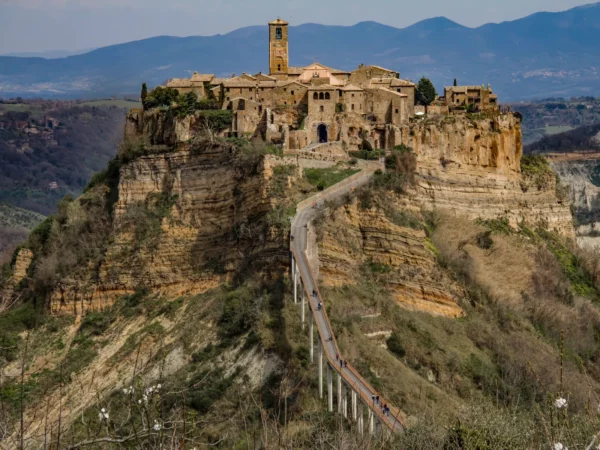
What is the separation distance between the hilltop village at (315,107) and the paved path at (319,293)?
11.5ft

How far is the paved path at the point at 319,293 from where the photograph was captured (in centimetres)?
2973

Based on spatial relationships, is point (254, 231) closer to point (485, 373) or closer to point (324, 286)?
point (324, 286)

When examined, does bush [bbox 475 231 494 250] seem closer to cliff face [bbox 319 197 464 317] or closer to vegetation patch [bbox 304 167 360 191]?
cliff face [bbox 319 197 464 317]

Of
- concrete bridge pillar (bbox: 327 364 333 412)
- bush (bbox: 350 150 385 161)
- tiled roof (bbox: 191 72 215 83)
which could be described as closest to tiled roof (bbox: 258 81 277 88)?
tiled roof (bbox: 191 72 215 83)

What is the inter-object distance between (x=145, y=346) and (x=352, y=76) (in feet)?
67.8

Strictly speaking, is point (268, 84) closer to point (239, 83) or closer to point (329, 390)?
point (239, 83)

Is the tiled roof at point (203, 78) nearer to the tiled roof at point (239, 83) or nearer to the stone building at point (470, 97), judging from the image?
the tiled roof at point (239, 83)

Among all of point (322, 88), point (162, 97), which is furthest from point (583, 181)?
point (162, 97)

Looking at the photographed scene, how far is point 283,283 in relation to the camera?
37625mm

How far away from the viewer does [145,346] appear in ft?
131

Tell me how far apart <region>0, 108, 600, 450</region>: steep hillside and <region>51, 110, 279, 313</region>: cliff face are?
0.26 ft

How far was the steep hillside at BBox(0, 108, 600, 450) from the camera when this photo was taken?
3434cm

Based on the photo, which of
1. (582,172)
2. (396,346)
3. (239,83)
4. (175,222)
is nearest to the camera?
(396,346)

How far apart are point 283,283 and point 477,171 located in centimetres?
1735
